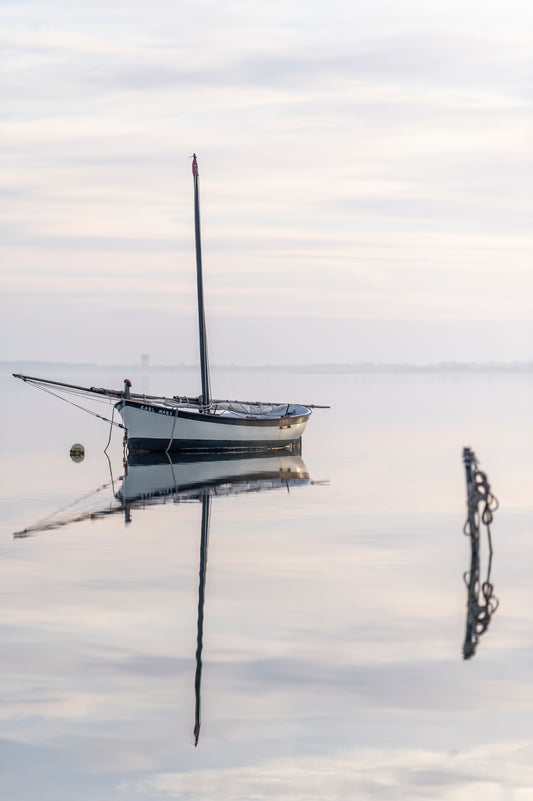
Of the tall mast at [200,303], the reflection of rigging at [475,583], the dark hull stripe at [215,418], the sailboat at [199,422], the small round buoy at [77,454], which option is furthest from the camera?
the tall mast at [200,303]

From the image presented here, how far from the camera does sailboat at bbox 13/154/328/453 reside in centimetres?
5372

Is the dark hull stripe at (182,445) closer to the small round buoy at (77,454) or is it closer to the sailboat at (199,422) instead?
the sailboat at (199,422)

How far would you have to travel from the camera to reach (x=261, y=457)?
57.2 metres

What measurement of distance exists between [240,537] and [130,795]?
57.3 ft

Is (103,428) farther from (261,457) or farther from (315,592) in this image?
(315,592)

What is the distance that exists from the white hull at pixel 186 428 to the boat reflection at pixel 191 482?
658 mm

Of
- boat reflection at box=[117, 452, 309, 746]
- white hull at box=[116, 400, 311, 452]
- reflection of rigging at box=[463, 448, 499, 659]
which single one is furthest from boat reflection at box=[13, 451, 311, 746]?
reflection of rigging at box=[463, 448, 499, 659]

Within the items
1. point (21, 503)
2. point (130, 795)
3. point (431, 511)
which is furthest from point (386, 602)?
point (21, 503)

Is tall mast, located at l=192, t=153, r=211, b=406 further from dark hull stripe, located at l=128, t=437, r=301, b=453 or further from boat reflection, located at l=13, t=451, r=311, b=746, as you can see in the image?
boat reflection, located at l=13, t=451, r=311, b=746

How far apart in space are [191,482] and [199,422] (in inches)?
416

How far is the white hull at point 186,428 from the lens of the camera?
53719 mm

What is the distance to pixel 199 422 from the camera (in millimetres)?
54156

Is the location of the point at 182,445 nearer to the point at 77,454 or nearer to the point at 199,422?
the point at 199,422

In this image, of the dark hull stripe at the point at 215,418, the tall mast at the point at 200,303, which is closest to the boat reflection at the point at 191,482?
the dark hull stripe at the point at 215,418
